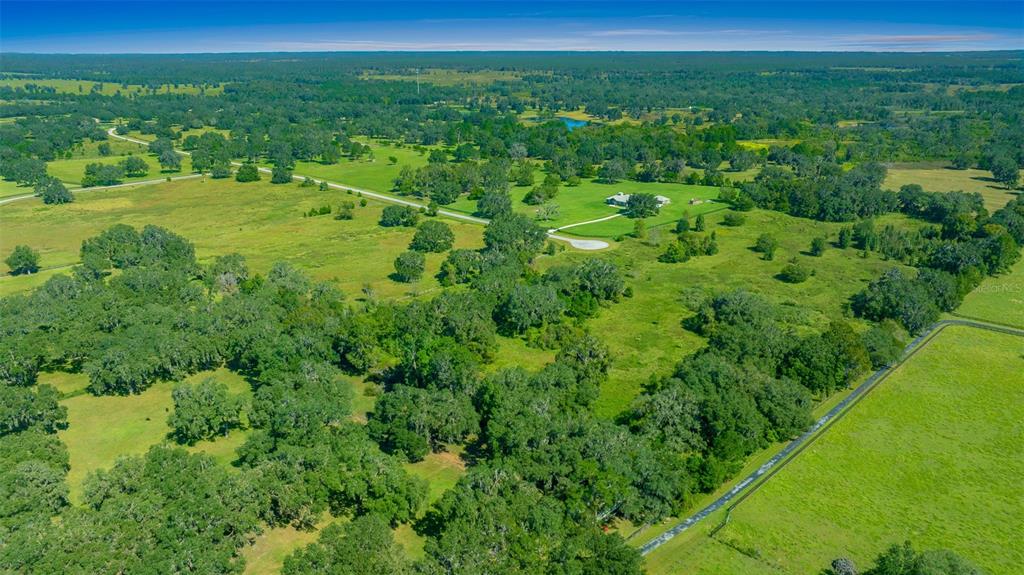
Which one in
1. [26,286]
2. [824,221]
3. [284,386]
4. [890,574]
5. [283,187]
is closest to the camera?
[890,574]

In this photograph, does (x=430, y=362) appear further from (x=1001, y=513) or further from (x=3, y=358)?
(x=1001, y=513)

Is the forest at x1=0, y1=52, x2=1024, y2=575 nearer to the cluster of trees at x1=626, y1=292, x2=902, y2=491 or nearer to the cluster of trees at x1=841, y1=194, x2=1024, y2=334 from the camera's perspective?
the cluster of trees at x1=626, y1=292, x2=902, y2=491

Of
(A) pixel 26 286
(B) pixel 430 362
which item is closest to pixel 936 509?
(B) pixel 430 362

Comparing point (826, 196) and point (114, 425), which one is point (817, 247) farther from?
point (114, 425)

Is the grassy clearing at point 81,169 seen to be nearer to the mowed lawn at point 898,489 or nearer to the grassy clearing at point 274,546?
the grassy clearing at point 274,546

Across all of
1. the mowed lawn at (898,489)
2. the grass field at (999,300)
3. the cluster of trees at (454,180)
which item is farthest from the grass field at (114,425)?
the grass field at (999,300)

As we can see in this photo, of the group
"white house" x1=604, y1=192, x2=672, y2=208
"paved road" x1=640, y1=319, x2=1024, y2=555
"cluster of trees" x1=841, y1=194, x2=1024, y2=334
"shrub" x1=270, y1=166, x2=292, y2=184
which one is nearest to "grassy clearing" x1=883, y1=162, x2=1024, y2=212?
"cluster of trees" x1=841, y1=194, x2=1024, y2=334

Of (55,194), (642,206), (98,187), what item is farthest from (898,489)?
(98,187)
